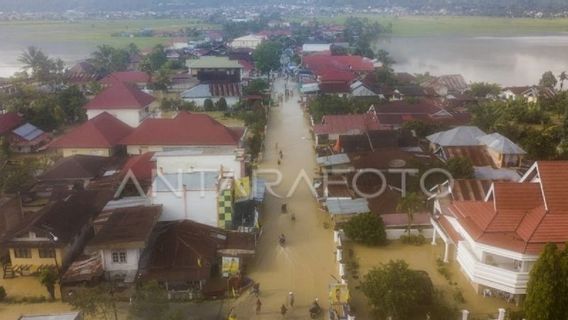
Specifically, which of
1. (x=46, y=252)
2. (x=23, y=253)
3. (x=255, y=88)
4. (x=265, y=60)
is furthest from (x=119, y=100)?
(x=265, y=60)

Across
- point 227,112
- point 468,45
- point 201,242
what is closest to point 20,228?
point 201,242

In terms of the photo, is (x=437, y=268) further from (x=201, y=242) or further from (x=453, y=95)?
(x=453, y=95)

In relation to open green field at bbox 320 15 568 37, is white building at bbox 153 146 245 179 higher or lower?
lower

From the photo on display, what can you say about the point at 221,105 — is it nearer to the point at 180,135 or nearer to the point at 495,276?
the point at 180,135

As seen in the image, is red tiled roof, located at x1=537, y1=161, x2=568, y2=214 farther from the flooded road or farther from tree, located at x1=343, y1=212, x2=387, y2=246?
the flooded road

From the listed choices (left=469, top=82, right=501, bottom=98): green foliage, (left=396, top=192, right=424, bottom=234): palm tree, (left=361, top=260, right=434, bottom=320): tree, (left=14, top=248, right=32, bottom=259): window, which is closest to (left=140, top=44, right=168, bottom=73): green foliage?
(left=469, top=82, right=501, bottom=98): green foliage

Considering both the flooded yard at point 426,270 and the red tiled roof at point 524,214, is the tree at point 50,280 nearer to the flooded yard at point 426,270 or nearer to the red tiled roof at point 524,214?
the flooded yard at point 426,270

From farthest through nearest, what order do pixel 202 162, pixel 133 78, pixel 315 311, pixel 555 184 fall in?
pixel 133 78 < pixel 202 162 < pixel 555 184 < pixel 315 311
